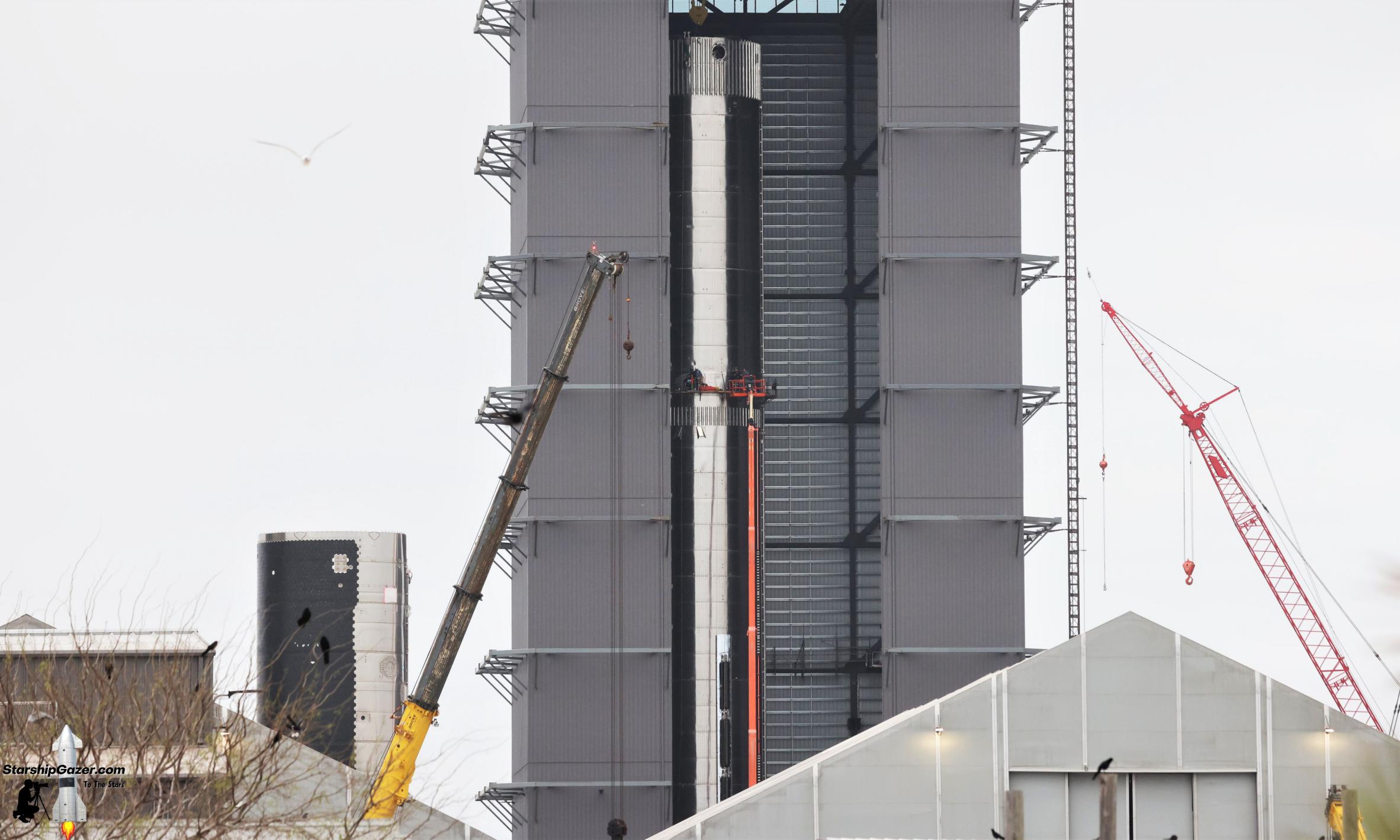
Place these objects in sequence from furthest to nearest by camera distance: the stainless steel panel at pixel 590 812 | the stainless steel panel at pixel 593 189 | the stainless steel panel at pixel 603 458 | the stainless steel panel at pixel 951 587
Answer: the stainless steel panel at pixel 951 587, the stainless steel panel at pixel 593 189, the stainless steel panel at pixel 603 458, the stainless steel panel at pixel 590 812

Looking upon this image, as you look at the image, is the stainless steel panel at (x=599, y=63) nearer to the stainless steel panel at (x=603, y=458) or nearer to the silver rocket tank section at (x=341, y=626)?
the stainless steel panel at (x=603, y=458)

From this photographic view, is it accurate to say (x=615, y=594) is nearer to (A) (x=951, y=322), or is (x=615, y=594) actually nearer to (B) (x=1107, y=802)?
(A) (x=951, y=322)

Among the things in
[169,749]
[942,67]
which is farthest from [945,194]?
[169,749]

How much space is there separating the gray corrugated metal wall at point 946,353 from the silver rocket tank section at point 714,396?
4.51 m

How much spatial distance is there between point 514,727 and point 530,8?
77.2ft

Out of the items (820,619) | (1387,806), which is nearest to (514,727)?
(820,619)

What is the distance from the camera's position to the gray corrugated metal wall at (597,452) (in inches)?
2635

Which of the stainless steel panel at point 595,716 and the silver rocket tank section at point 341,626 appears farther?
the silver rocket tank section at point 341,626

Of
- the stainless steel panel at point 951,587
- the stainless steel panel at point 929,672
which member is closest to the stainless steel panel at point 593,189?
the stainless steel panel at point 951,587

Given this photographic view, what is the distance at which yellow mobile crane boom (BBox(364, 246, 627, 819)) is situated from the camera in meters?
57.5

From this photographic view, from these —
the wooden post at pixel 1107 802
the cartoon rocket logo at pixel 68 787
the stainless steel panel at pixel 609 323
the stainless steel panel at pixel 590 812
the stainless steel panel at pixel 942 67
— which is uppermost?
the stainless steel panel at pixel 942 67

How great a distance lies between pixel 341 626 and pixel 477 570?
1625 cm

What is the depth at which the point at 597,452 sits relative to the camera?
68.1m

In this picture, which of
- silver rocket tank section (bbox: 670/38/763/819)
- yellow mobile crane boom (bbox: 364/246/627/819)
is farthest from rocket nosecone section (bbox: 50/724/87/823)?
silver rocket tank section (bbox: 670/38/763/819)
